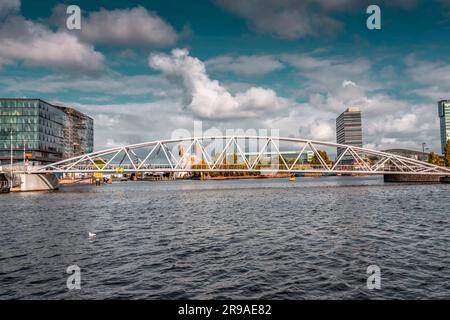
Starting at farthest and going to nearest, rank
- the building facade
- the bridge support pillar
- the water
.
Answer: the building facade
the bridge support pillar
the water

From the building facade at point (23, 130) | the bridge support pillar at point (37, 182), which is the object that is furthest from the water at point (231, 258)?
the building facade at point (23, 130)

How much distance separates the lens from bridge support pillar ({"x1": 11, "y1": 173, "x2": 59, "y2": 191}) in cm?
9638

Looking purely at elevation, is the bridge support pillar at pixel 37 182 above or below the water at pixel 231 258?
above

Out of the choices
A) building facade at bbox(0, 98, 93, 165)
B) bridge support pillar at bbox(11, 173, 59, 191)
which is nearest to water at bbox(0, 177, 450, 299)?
bridge support pillar at bbox(11, 173, 59, 191)

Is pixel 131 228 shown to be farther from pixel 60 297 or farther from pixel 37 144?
pixel 37 144

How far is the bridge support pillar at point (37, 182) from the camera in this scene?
3794 inches

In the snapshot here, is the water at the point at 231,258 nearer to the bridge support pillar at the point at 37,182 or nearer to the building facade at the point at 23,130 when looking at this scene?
the bridge support pillar at the point at 37,182

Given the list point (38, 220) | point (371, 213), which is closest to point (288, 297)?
point (371, 213)

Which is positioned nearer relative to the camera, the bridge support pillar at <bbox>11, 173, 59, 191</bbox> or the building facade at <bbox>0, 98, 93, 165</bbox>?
the bridge support pillar at <bbox>11, 173, 59, 191</bbox>

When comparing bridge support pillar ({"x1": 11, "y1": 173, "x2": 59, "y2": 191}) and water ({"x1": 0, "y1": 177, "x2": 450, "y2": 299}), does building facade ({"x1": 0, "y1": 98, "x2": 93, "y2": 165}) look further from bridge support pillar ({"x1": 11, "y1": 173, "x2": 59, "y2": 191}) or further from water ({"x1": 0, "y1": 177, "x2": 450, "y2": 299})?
water ({"x1": 0, "y1": 177, "x2": 450, "y2": 299})

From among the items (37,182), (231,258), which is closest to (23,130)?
(37,182)

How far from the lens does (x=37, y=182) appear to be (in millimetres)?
102438

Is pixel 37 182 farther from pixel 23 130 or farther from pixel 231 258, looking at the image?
pixel 231 258

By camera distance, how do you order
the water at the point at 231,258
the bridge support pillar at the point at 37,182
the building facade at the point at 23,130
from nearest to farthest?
the water at the point at 231,258 → the bridge support pillar at the point at 37,182 → the building facade at the point at 23,130
